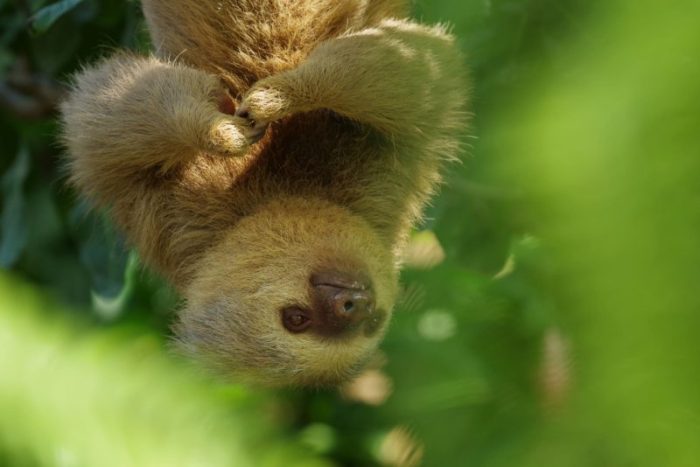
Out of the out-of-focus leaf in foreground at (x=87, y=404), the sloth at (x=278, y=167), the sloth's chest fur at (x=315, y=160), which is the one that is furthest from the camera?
the sloth's chest fur at (x=315, y=160)

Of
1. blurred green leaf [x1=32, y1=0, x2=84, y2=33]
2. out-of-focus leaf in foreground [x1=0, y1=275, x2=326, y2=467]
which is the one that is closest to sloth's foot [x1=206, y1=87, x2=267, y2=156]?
blurred green leaf [x1=32, y1=0, x2=84, y2=33]

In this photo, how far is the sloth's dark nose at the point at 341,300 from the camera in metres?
3.40

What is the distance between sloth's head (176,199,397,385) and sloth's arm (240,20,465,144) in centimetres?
44

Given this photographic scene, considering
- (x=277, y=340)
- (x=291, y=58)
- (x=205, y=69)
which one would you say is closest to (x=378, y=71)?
(x=291, y=58)

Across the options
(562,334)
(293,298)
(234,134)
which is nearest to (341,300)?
(293,298)

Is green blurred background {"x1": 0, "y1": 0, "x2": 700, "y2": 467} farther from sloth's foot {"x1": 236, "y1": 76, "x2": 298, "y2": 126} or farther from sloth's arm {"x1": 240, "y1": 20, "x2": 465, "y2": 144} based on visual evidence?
sloth's arm {"x1": 240, "y1": 20, "x2": 465, "y2": 144}

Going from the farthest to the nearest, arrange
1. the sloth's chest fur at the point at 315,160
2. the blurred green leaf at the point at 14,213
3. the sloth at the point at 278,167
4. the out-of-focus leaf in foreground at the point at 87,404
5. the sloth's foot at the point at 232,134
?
the blurred green leaf at the point at 14,213, the sloth's chest fur at the point at 315,160, the sloth at the point at 278,167, the sloth's foot at the point at 232,134, the out-of-focus leaf in foreground at the point at 87,404

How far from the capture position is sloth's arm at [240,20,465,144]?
3.29 metres

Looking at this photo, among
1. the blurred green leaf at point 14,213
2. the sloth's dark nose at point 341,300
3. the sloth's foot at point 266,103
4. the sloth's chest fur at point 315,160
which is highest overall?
the sloth's foot at point 266,103

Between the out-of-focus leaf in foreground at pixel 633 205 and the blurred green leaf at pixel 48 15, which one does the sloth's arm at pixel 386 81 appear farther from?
the out-of-focus leaf in foreground at pixel 633 205

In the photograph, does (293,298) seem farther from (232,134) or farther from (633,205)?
(633,205)

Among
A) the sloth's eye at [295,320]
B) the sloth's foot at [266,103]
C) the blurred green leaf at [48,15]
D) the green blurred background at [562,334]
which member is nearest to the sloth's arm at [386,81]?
the sloth's foot at [266,103]

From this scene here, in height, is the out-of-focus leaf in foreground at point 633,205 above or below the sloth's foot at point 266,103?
above

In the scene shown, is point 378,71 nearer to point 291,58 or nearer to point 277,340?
point 291,58
